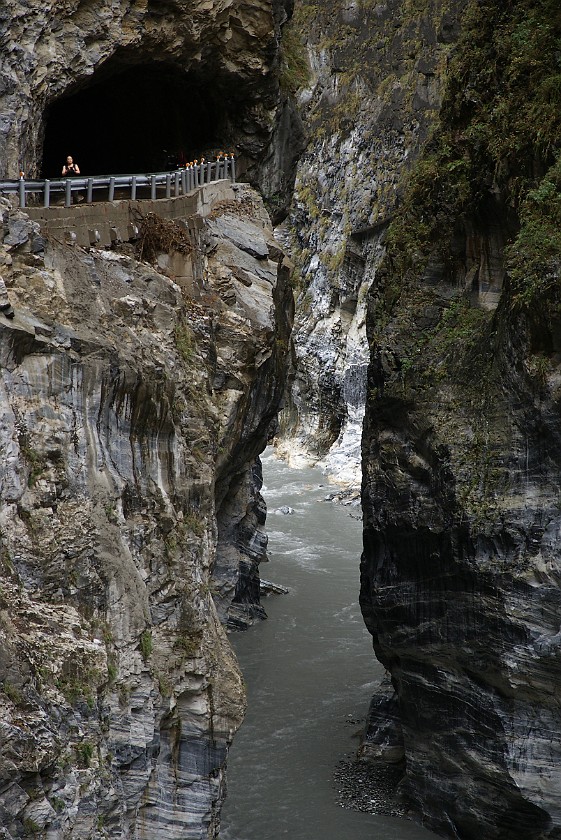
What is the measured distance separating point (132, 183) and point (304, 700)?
47.9ft

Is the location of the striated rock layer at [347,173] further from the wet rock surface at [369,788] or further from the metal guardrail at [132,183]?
the wet rock surface at [369,788]

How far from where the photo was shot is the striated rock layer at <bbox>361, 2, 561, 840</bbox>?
61.5 feet

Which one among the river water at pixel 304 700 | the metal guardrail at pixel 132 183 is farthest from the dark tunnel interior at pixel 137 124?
the river water at pixel 304 700

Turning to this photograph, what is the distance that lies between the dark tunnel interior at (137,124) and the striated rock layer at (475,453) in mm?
8710

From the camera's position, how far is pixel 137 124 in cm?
3172

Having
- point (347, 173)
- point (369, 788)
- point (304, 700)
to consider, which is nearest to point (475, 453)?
point (369, 788)

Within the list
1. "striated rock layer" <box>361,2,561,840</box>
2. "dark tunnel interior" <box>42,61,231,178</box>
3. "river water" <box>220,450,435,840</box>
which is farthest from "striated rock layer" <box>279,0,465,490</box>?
"striated rock layer" <box>361,2,561,840</box>

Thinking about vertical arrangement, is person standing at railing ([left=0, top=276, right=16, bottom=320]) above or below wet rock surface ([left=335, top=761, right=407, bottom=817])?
above

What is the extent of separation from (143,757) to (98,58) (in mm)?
17343

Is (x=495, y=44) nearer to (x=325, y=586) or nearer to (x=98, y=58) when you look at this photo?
(x=98, y=58)

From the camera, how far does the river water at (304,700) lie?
21234mm

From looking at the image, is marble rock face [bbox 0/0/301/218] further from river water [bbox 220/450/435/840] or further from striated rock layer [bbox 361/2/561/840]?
Answer: river water [bbox 220/450/435/840]

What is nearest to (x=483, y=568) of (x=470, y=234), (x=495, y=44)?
(x=470, y=234)

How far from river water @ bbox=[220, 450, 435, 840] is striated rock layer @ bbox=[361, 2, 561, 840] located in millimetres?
1551
